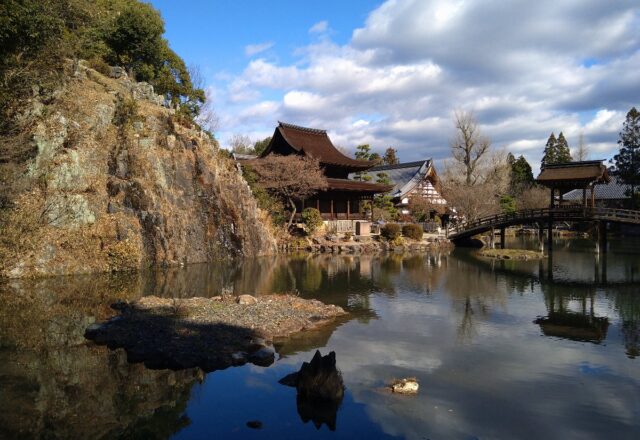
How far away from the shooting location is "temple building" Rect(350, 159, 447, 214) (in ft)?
177

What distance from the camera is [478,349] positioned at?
1223 cm

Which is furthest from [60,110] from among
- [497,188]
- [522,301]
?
[497,188]

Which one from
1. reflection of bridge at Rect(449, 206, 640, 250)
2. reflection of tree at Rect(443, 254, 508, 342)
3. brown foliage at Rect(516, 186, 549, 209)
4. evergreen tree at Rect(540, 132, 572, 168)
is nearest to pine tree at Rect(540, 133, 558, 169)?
evergreen tree at Rect(540, 132, 572, 168)

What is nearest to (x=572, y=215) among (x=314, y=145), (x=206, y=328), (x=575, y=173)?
(x=575, y=173)

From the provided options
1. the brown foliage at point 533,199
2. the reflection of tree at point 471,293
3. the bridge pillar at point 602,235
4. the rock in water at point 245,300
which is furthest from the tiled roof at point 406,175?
the rock in water at point 245,300

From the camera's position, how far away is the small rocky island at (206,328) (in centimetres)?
1085

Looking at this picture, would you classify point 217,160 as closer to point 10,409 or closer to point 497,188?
point 10,409

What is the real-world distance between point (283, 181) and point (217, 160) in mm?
6583

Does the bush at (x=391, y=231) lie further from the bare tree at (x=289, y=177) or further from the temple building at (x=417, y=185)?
the temple building at (x=417, y=185)

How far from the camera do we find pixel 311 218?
128 ft

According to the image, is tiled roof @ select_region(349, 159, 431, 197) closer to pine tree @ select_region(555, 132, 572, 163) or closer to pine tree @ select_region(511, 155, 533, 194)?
pine tree @ select_region(511, 155, 533, 194)

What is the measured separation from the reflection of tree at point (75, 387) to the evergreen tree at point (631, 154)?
5729cm

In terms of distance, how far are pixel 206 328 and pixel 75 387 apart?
12.4 ft

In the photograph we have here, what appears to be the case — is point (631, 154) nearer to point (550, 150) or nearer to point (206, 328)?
point (550, 150)
